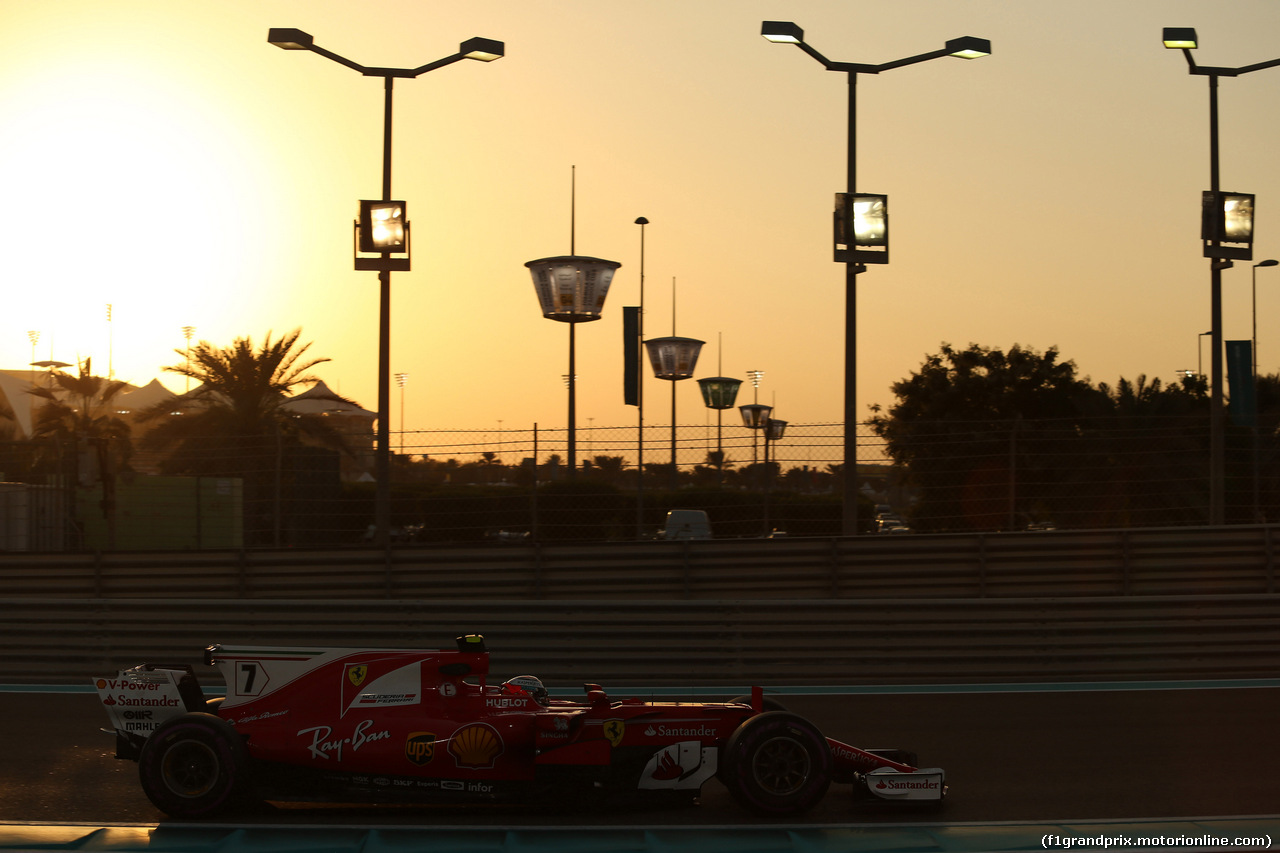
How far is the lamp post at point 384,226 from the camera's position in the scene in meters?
15.4

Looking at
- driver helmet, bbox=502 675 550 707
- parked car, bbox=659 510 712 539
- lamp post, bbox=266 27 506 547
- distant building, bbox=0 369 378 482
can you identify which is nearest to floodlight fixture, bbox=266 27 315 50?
lamp post, bbox=266 27 506 547

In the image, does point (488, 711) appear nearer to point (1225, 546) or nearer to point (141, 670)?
point (141, 670)

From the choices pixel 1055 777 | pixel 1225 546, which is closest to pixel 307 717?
pixel 1055 777

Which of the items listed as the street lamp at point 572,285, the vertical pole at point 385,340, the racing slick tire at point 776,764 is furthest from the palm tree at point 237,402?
the racing slick tire at point 776,764

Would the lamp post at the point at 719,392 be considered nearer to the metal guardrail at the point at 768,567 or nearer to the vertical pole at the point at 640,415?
the vertical pole at the point at 640,415

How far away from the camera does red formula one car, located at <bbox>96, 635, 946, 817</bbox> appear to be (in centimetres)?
597

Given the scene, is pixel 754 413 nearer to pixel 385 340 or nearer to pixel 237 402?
pixel 237 402

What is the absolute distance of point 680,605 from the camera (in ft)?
33.7

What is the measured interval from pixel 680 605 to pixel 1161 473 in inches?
480

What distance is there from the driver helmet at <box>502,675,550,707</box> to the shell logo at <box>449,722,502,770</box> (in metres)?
0.31

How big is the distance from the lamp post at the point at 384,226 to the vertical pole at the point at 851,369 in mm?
4821

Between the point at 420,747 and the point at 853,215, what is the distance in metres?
11.1

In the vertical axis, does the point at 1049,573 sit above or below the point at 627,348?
below

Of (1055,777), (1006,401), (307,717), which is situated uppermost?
(1006,401)
